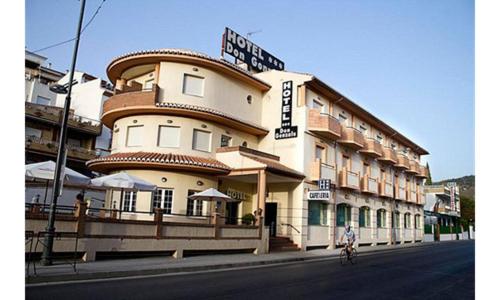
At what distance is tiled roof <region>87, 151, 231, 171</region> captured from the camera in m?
19.3

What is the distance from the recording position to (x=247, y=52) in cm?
2967

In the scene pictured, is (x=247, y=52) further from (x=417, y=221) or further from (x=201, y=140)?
(x=417, y=221)

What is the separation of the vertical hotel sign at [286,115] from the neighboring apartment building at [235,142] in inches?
2.4

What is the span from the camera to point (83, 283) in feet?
32.5

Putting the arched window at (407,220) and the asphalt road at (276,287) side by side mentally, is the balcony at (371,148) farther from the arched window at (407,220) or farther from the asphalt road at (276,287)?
the asphalt road at (276,287)

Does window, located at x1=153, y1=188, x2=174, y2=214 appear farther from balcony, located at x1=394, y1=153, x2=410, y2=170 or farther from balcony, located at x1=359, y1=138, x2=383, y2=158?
balcony, located at x1=394, y1=153, x2=410, y2=170

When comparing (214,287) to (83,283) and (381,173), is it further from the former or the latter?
(381,173)

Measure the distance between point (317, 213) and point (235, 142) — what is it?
266 inches

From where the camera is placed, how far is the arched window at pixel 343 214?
27.5 meters

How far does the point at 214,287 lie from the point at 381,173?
28.1 m

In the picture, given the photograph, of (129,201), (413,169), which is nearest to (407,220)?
(413,169)

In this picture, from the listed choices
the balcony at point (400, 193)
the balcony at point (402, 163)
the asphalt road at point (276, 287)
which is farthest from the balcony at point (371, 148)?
the asphalt road at point (276, 287)
